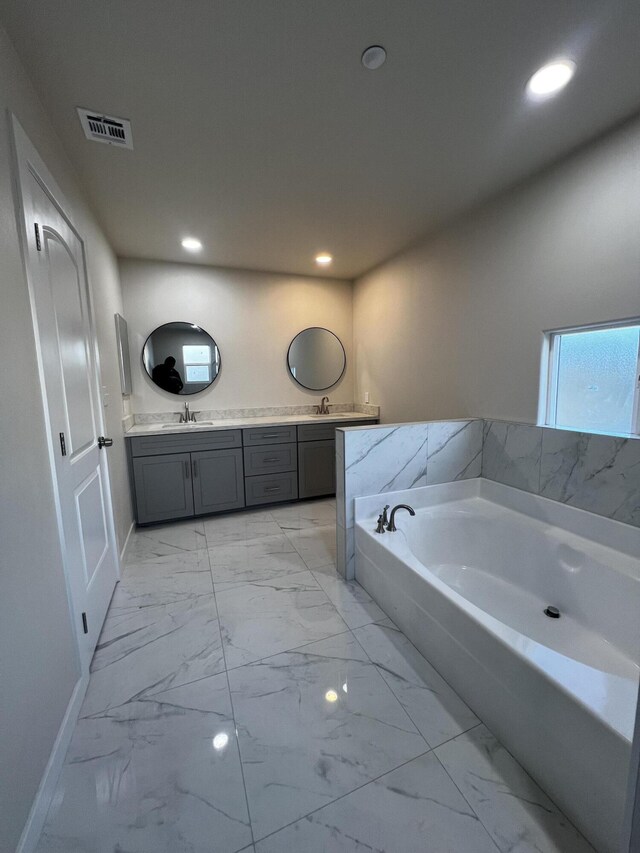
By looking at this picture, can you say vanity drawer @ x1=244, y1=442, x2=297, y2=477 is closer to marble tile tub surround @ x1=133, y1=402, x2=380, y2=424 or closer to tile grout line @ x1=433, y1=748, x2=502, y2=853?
marble tile tub surround @ x1=133, y1=402, x2=380, y2=424

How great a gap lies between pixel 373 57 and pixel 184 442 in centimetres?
268

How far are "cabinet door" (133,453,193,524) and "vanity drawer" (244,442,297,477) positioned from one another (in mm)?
537

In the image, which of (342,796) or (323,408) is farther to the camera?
(323,408)

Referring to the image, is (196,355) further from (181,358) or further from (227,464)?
(227,464)

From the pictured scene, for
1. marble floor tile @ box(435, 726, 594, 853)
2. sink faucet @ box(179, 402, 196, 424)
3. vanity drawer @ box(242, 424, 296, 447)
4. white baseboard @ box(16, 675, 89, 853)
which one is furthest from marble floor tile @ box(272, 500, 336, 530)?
marble floor tile @ box(435, 726, 594, 853)

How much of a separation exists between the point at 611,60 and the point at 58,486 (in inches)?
105

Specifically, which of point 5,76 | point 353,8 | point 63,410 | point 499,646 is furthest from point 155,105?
point 499,646

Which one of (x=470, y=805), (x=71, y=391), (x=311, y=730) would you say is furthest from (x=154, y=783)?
(x=71, y=391)

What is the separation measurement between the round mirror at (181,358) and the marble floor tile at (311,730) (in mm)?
2654

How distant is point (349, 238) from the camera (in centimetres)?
285

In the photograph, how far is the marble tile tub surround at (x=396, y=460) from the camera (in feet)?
6.95

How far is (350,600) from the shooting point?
1993mm

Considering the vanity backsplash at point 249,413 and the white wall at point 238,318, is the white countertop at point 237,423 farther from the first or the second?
the white wall at point 238,318

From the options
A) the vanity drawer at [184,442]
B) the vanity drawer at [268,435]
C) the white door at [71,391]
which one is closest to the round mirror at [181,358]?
the vanity drawer at [184,442]
